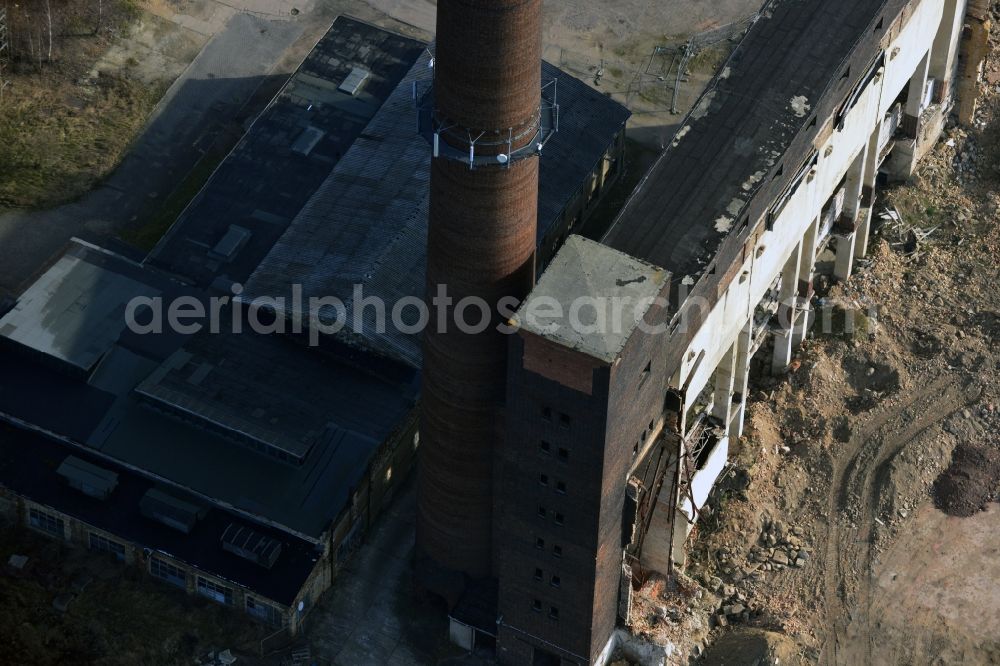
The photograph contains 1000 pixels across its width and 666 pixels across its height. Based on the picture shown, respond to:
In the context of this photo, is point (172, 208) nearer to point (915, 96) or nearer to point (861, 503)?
point (915, 96)

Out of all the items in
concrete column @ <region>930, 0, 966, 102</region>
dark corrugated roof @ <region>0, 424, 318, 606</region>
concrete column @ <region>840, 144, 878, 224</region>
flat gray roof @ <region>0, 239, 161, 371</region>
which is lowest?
dark corrugated roof @ <region>0, 424, 318, 606</region>

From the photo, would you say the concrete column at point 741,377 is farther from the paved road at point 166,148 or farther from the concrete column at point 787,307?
the paved road at point 166,148

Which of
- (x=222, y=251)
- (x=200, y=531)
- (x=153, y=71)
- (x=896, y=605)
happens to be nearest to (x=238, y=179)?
(x=222, y=251)

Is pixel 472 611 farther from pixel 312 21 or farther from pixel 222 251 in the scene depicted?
→ pixel 312 21

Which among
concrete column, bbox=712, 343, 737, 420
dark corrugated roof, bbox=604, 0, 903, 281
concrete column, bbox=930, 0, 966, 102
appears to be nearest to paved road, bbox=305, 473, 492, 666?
concrete column, bbox=712, 343, 737, 420

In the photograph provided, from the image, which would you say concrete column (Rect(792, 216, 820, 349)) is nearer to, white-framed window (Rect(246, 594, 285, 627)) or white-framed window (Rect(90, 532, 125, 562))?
white-framed window (Rect(246, 594, 285, 627))

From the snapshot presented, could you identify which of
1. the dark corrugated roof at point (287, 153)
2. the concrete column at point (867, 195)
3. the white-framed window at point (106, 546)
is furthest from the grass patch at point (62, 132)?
the concrete column at point (867, 195)
